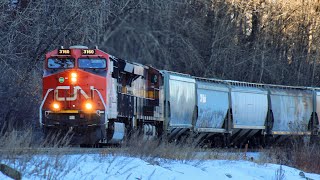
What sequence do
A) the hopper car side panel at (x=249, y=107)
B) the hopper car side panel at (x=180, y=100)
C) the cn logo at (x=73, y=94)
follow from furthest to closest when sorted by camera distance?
the hopper car side panel at (x=249, y=107)
the hopper car side panel at (x=180, y=100)
the cn logo at (x=73, y=94)

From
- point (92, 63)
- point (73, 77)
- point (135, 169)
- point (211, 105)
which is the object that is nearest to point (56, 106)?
point (73, 77)

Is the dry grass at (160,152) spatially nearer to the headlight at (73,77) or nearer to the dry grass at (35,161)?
the dry grass at (35,161)

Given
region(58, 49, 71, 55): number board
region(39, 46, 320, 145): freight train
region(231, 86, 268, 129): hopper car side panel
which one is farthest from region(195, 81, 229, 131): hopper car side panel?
region(58, 49, 71, 55): number board

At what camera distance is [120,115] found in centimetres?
1972

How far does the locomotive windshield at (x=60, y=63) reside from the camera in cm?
1919

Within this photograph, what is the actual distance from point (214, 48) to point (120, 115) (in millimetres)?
18192

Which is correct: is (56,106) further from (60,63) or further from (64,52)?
(64,52)

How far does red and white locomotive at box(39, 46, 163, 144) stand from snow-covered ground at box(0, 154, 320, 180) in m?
4.81

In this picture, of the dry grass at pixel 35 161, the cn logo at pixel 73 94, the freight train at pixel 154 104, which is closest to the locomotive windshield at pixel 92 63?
the freight train at pixel 154 104

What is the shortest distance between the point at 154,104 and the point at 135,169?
464 inches

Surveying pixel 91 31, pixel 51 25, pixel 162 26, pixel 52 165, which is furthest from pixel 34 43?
pixel 52 165

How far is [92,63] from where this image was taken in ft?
62.8

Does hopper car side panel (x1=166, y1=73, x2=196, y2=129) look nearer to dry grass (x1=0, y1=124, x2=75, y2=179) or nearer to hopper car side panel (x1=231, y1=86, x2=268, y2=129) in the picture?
hopper car side panel (x1=231, y1=86, x2=268, y2=129)

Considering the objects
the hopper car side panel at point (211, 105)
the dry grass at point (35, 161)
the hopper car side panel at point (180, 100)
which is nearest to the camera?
the dry grass at point (35, 161)
